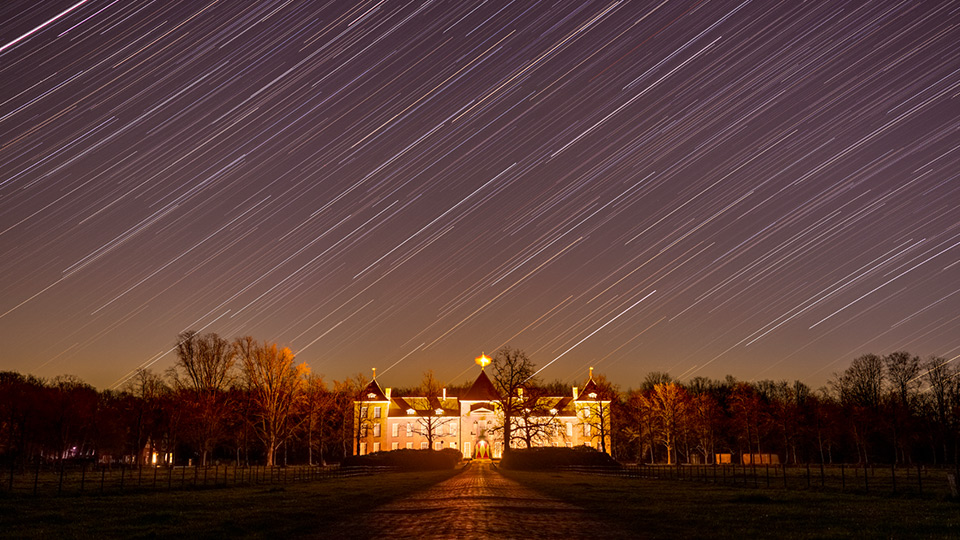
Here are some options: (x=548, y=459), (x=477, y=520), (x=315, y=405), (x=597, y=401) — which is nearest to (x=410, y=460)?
(x=548, y=459)

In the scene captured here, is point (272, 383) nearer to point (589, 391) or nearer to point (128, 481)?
point (128, 481)

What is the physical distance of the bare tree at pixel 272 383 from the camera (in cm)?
8244

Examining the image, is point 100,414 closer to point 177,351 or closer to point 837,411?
point 177,351

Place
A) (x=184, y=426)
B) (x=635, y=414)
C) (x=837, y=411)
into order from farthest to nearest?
1. (x=635, y=414)
2. (x=837, y=411)
3. (x=184, y=426)

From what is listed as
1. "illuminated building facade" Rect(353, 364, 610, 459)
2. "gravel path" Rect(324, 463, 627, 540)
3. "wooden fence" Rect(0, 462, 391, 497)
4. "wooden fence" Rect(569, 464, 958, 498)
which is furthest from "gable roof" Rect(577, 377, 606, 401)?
"gravel path" Rect(324, 463, 627, 540)

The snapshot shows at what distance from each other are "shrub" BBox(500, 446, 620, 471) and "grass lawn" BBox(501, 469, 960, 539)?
40.4m

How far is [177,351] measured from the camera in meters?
85.0

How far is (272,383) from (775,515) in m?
70.1

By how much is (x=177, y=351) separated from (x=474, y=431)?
53153 millimetres

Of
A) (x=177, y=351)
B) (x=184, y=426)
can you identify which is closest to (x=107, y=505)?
(x=184, y=426)

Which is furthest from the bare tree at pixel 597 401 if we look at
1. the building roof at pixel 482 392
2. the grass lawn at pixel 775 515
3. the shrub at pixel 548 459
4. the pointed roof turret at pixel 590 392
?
the grass lawn at pixel 775 515

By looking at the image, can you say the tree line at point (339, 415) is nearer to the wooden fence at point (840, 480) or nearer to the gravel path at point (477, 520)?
the wooden fence at point (840, 480)

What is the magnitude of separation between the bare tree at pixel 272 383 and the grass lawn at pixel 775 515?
189 feet

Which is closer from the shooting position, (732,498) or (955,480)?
(955,480)
